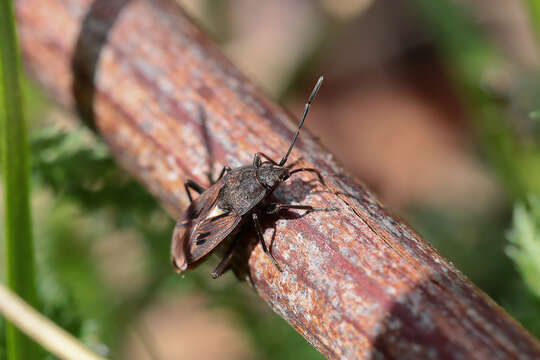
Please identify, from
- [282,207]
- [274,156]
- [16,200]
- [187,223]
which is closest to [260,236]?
[282,207]

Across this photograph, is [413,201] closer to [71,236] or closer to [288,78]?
[288,78]

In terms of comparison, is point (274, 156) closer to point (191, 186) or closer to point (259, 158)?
point (259, 158)

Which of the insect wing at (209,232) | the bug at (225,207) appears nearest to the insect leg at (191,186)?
the bug at (225,207)

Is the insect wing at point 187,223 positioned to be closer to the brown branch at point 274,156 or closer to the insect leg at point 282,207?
the brown branch at point 274,156

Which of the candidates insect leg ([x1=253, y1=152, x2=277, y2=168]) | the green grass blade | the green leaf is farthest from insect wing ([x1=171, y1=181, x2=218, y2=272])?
the green leaf

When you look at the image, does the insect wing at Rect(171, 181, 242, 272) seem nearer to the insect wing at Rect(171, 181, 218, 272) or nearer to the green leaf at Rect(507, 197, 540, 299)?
the insect wing at Rect(171, 181, 218, 272)

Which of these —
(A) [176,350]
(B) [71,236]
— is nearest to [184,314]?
(A) [176,350]
